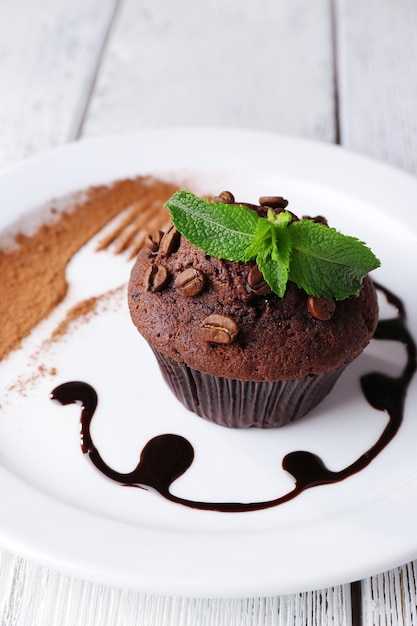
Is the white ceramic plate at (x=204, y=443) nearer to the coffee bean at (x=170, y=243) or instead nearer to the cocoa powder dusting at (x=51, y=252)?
the cocoa powder dusting at (x=51, y=252)

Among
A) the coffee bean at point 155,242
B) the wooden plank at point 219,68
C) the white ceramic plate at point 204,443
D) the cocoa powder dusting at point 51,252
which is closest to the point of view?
the white ceramic plate at point 204,443

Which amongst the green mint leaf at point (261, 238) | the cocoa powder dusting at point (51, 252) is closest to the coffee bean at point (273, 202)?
the green mint leaf at point (261, 238)

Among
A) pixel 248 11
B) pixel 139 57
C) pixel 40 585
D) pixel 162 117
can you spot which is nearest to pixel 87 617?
pixel 40 585

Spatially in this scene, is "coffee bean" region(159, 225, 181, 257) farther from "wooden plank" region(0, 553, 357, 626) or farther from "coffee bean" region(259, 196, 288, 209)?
"wooden plank" region(0, 553, 357, 626)

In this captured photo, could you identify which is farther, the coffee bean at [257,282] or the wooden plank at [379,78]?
the wooden plank at [379,78]

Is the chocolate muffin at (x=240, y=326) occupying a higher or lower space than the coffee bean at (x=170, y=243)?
lower

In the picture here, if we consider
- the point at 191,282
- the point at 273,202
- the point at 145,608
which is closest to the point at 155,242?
the point at 191,282

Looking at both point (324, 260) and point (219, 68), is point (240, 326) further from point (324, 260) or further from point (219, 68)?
point (219, 68)
